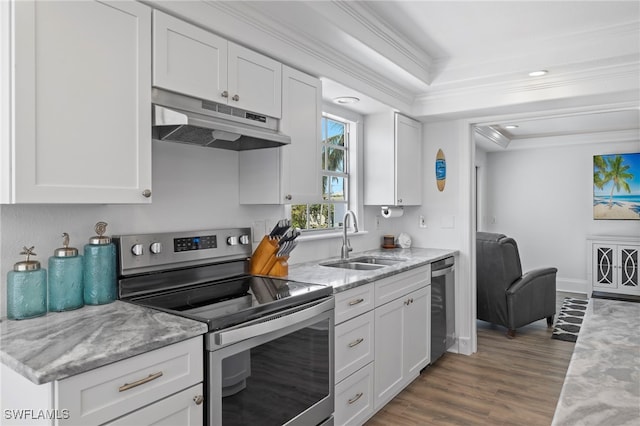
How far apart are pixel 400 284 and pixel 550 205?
469 centimetres

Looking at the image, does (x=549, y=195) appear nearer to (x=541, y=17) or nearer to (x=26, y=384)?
(x=541, y=17)

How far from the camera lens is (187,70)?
5.97ft

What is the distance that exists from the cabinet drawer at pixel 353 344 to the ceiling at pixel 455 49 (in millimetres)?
1506

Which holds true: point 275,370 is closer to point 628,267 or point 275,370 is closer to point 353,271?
point 353,271

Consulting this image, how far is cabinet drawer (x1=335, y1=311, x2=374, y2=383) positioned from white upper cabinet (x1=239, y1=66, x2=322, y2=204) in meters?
0.77

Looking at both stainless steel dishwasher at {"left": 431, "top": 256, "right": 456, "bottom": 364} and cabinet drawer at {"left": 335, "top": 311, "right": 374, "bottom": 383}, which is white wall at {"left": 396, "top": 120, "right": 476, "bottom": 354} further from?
cabinet drawer at {"left": 335, "top": 311, "right": 374, "bottom": 383}

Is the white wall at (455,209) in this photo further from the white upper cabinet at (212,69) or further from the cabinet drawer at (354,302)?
the white upper cabinet at (212,69)

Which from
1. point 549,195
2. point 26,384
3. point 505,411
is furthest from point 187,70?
point 549,195

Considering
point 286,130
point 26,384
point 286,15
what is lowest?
point 26,384

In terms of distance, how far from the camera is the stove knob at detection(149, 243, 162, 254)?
1.93m

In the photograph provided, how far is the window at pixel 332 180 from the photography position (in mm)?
3338

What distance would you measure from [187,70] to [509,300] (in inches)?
147

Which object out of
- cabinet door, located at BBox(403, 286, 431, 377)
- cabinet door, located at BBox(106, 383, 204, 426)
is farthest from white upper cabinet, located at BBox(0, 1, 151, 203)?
cabinet door, located at BBox(403, 286, 431, 377)

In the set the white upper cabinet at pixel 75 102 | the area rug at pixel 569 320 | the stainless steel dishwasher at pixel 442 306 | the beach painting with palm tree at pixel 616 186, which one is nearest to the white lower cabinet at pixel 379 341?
the stainless steel dishwasher at pixel 442 306
